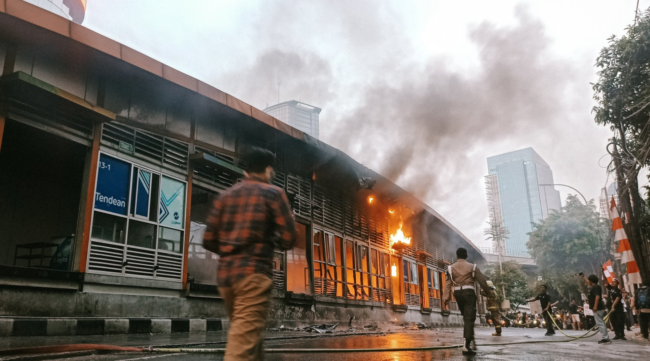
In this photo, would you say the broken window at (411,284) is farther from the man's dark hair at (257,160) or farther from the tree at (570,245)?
the man's dark hair at (257,160)

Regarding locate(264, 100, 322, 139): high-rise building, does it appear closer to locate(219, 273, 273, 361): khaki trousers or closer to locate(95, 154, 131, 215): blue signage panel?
locate(95, 154, 131, 215): blue signage panel

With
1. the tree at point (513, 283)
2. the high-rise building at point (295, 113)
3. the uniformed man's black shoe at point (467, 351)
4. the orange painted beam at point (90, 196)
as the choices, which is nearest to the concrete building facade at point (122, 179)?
the orange painted beam at point (90, 196)

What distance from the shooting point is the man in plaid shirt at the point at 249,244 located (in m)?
2.71

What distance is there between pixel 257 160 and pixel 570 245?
3797 cm

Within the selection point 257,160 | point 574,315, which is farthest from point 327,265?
point 574,315

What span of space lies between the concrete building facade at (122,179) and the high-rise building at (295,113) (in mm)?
12674

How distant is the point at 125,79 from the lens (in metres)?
10.4

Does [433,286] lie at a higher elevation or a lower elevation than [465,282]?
higher

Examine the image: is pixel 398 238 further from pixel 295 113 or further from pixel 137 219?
pixel 137 219

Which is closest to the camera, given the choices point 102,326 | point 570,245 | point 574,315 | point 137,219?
point 102,326

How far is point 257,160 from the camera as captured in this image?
3.24 m

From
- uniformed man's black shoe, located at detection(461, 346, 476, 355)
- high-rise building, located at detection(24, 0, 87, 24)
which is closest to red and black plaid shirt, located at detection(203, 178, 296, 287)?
uniformed man's black shoe, located at detection(461, 346, 476, 355)

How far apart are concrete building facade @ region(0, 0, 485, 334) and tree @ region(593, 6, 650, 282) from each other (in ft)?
27.0

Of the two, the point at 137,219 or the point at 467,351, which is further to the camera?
the point at 137,219
